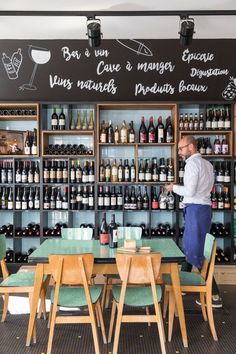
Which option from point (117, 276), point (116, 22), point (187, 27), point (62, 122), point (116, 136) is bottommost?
point (117, 276)

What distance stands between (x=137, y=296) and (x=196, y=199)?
5.21 feet

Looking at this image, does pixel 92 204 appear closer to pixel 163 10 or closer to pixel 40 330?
pixel 40 330

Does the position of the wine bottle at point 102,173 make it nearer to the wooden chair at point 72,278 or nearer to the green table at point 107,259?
the green table at point 107,259

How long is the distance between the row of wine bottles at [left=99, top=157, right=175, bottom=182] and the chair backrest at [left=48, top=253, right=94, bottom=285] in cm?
255

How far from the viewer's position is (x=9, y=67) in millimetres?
5816

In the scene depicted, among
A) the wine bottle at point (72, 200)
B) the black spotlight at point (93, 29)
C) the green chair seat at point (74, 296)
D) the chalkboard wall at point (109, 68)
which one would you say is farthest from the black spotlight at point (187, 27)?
the green chair seat at point (74, 296)

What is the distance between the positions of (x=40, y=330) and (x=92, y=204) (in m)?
2.12

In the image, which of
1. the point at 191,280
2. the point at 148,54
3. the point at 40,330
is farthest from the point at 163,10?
the point at 40,330

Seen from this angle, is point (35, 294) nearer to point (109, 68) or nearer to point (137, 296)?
point (137, 296)

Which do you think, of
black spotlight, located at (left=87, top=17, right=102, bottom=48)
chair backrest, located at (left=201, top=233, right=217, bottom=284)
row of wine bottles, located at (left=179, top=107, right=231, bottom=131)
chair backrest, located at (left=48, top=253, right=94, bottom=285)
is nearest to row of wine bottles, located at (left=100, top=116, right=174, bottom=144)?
row of wine bottles, located at (left=179, top=107, right=231, bottom=131)

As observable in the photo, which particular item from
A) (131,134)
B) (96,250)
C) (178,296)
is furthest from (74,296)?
(131,134)

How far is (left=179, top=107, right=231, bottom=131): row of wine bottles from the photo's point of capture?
5.65m

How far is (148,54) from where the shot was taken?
5785mm

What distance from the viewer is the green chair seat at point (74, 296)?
3271 millimetres
